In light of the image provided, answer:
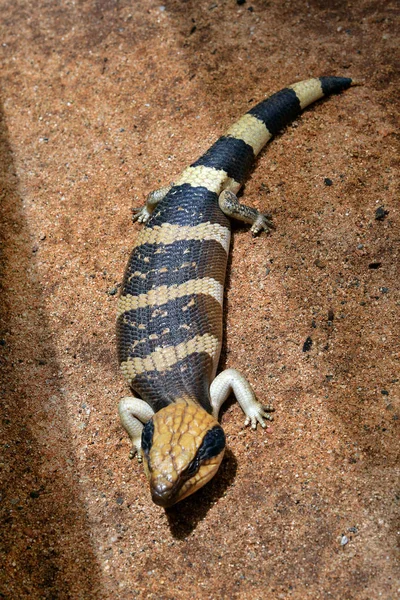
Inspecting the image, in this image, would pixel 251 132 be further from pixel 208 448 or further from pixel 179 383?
pixel 208 448

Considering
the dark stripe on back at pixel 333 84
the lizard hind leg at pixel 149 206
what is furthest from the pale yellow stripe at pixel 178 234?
the dark stripe on back at pixel 333 84

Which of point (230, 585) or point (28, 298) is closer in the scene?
point (230, 585)

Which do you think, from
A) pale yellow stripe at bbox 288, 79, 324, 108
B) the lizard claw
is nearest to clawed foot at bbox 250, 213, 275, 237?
the lizard claw

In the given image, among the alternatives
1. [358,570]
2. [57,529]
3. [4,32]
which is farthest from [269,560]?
[4,32]

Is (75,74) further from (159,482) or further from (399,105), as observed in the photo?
(159,482)

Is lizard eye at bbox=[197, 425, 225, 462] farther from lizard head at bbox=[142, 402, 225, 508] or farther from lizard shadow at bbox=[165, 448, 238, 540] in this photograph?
lizard shadow at bbox=[165, 448, 238, 540]

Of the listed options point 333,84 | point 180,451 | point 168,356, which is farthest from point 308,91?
point 180,451
